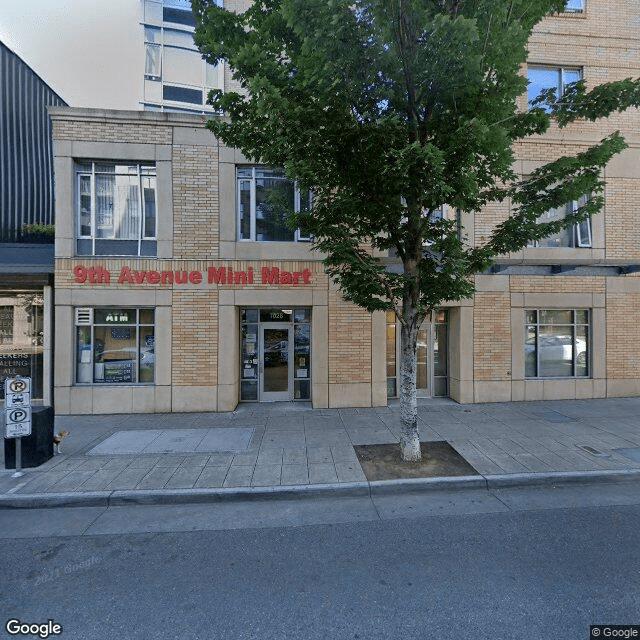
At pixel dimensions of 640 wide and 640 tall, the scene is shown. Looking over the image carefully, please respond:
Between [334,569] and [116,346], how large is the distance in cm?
793

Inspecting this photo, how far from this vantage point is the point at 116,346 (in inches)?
357

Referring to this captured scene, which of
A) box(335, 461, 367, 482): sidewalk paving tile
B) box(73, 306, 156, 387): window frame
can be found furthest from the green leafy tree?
box(73, 306, 156, 387): window frame

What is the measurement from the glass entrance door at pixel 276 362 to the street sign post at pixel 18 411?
517 centimetres

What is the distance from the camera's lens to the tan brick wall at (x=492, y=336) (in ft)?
31.7

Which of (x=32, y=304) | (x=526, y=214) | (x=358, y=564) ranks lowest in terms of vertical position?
(x=358, y=564)

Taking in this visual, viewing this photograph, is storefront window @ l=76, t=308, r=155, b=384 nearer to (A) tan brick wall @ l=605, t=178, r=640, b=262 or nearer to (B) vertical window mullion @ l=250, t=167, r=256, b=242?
(B) vertical window mullion @ l=250, t=167, r=256, b=242

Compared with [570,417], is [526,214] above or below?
above

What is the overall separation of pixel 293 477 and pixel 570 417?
6.69 metres

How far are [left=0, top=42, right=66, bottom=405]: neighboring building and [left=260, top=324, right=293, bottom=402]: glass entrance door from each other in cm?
519

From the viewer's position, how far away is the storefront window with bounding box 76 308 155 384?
8938 mm

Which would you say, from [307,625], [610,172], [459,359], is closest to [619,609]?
[307,625]

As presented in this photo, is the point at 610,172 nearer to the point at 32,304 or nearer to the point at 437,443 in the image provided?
the point at 437,443

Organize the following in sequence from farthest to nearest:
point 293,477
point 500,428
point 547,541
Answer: point 500,428 → point 293,477 → point 547,541

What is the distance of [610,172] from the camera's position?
995cm
